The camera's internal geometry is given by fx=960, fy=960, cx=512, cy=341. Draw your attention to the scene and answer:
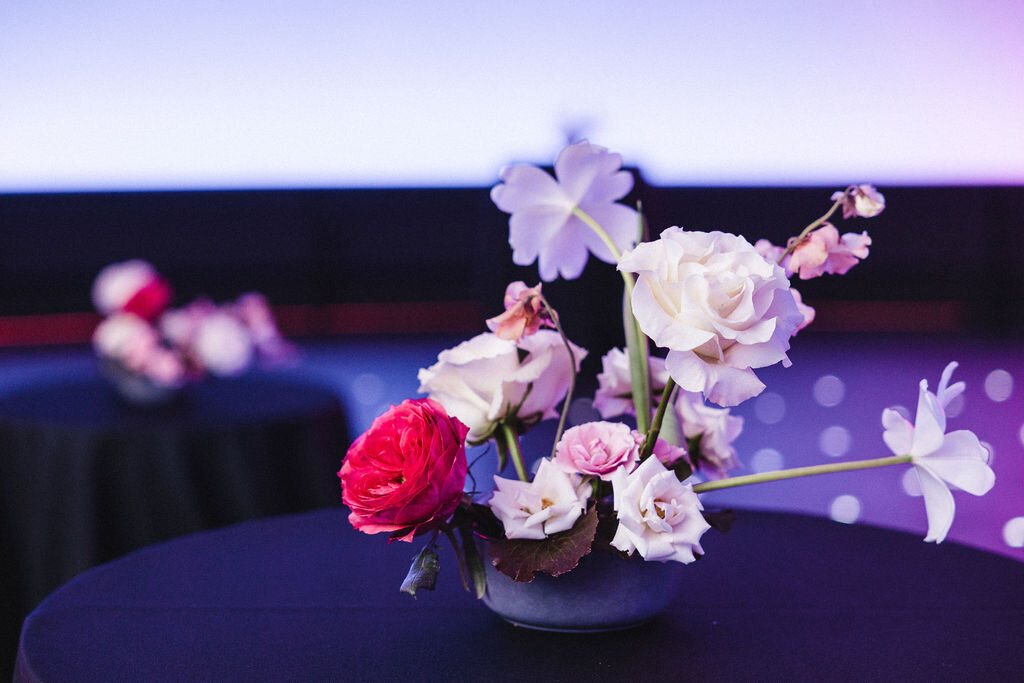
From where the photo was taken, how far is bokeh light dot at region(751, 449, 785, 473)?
3.19 metres

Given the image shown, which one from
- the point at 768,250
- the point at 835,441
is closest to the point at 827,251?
the point at 768,250

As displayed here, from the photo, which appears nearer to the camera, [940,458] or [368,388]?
[940,458]

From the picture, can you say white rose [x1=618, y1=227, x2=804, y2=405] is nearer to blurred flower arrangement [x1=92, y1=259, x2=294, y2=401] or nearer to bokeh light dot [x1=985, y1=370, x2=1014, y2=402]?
blurred flower arrangement [x1=92, y1=259, x2=294, y2=401]

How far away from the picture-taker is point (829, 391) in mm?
4434

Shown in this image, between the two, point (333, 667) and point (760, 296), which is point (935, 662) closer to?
point (760, 296)

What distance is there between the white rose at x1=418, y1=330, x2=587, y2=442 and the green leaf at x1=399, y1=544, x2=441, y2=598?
4.2 inches

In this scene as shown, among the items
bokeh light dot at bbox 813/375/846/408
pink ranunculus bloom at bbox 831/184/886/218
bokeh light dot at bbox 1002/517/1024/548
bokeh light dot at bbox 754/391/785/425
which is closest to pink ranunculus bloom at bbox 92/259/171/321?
pink ranunculus bloom at bbox 831/184/886/218

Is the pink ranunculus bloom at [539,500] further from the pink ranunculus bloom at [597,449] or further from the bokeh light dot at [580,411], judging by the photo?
the bokeh light dot at [580,411]

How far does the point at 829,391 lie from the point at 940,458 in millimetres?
3939

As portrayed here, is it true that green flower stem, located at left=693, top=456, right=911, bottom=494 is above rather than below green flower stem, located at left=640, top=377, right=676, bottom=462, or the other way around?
below

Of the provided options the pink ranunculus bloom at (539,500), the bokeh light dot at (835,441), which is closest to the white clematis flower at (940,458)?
Result: the pink ranunculus bloom at (539,500)

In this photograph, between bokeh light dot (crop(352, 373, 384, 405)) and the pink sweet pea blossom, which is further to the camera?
bokeh light dot (crop(352, 373, 384, 405))

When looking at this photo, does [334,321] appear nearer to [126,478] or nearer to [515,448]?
[126,478]

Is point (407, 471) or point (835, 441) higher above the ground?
point (407, 471)
